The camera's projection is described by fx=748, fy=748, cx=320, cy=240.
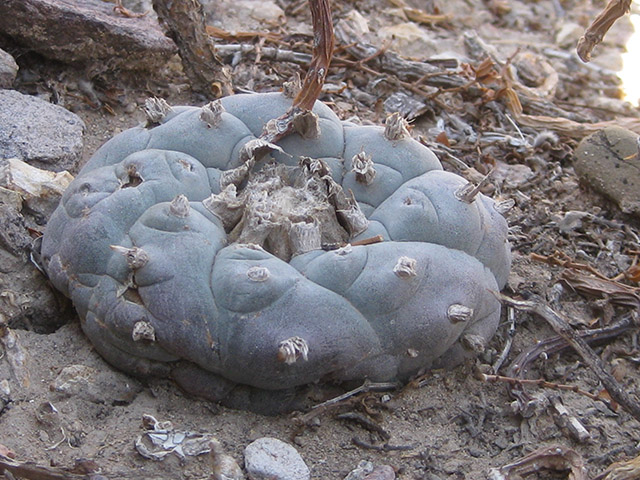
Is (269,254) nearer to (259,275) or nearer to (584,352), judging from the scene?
(259,275)

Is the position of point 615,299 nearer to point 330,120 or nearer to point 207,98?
point 330,120

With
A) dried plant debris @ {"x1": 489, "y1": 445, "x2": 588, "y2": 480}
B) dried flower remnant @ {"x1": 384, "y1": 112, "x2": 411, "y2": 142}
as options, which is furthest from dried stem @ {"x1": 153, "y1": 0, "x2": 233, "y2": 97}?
dried plant debris @ {"x1": 489, "y1": 445, "x2": 588, "y2": 480}

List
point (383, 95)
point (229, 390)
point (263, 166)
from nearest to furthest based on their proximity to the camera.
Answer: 1. point (229, 390)
2. point (263, 166)
3. point (383, 95)

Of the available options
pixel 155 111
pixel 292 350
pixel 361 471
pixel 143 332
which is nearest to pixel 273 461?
pixel 361 471

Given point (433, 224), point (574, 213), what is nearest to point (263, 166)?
point (433, 224)

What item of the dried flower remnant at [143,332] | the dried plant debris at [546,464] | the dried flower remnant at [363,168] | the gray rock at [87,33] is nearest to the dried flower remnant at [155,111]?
the dried flower remnant at [363,168]

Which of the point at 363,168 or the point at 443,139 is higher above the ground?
the point at 363,168
